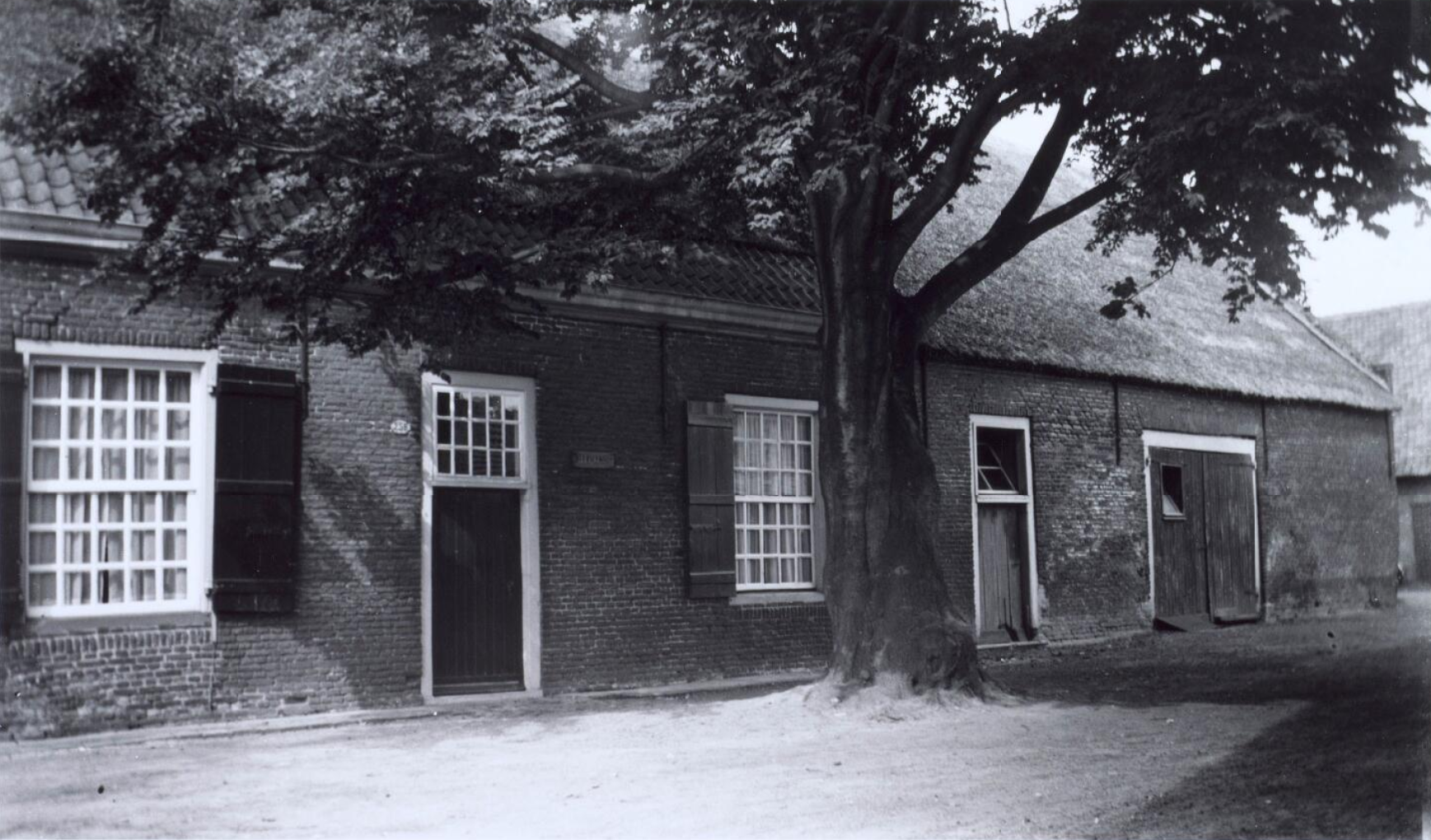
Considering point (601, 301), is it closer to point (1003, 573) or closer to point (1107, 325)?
point (1003, 573)

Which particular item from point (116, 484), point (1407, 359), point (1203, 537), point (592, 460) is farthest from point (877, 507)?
point (1407, 359)

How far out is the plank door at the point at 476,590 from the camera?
1309cm

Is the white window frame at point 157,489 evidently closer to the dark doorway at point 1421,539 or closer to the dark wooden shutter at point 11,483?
the dark wooden shutter at point 11,483

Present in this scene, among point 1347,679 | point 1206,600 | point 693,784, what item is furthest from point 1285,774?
point 1206,600

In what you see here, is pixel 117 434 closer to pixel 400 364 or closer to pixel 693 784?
pixel 400 364

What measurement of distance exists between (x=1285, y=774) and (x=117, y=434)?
8853mm

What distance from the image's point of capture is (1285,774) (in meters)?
7.74

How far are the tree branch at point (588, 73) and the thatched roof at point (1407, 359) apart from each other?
2410 cm

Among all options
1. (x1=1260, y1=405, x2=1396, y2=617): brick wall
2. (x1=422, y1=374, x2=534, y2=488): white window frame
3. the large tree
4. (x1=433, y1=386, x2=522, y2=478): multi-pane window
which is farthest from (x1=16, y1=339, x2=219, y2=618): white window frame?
(x1=1260, y1=405, x2=1396, y2=617): brick wall

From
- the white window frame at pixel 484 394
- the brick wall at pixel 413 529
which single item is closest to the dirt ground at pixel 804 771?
the brick wall at pixel 413 529

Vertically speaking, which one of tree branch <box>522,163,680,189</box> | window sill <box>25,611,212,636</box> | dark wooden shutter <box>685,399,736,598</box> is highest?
tree branch <box>522,163,680,189</box>

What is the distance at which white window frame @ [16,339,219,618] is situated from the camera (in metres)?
10.7

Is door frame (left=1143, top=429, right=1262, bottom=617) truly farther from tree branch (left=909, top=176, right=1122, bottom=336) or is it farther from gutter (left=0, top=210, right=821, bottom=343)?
tree branch (left=909, top=176, right=1122, bottom=336)

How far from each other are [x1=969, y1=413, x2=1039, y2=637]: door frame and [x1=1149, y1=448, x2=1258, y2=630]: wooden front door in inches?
121
